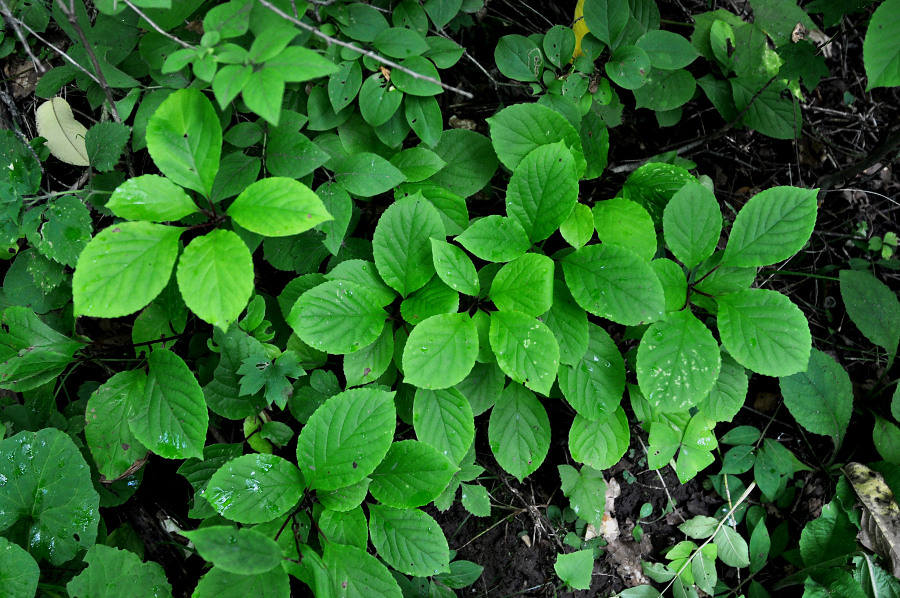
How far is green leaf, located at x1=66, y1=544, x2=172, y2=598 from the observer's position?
148 cm

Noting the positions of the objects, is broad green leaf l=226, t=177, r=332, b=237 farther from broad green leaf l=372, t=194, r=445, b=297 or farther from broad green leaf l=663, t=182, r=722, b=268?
broad green leaf l=663, t=182, r=722, b=268

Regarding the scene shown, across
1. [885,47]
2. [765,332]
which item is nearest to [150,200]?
[765,332]

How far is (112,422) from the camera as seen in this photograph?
1.59 meters

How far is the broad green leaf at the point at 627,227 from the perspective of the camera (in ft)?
5.48

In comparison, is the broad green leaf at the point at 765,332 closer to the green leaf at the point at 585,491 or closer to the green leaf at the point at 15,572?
the green leaf at the point at 585,491

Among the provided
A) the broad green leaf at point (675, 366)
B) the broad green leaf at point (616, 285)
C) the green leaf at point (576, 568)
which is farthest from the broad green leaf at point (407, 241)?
the green leaf at point (576, 568)

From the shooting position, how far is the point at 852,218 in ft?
8.51

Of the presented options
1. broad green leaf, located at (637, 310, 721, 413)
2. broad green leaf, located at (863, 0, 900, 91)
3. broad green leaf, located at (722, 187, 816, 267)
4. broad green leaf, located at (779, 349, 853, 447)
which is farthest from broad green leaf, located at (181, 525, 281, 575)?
broad green leaf, located at (779, 349, 853, 447)

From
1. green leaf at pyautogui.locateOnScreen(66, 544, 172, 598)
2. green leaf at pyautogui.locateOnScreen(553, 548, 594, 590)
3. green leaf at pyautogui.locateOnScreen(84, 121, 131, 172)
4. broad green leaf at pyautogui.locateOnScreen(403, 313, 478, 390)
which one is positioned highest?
green leaf at pyautogui.locateOnScreen(84, 121, 131, 172)

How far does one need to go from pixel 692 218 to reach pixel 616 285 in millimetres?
373

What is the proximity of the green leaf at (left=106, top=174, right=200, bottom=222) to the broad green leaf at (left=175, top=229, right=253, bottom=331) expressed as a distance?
0.37 feet

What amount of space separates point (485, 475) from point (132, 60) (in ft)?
6.34

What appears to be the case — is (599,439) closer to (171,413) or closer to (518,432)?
(518,432)

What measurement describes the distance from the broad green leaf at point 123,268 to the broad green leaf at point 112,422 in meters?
0.49
